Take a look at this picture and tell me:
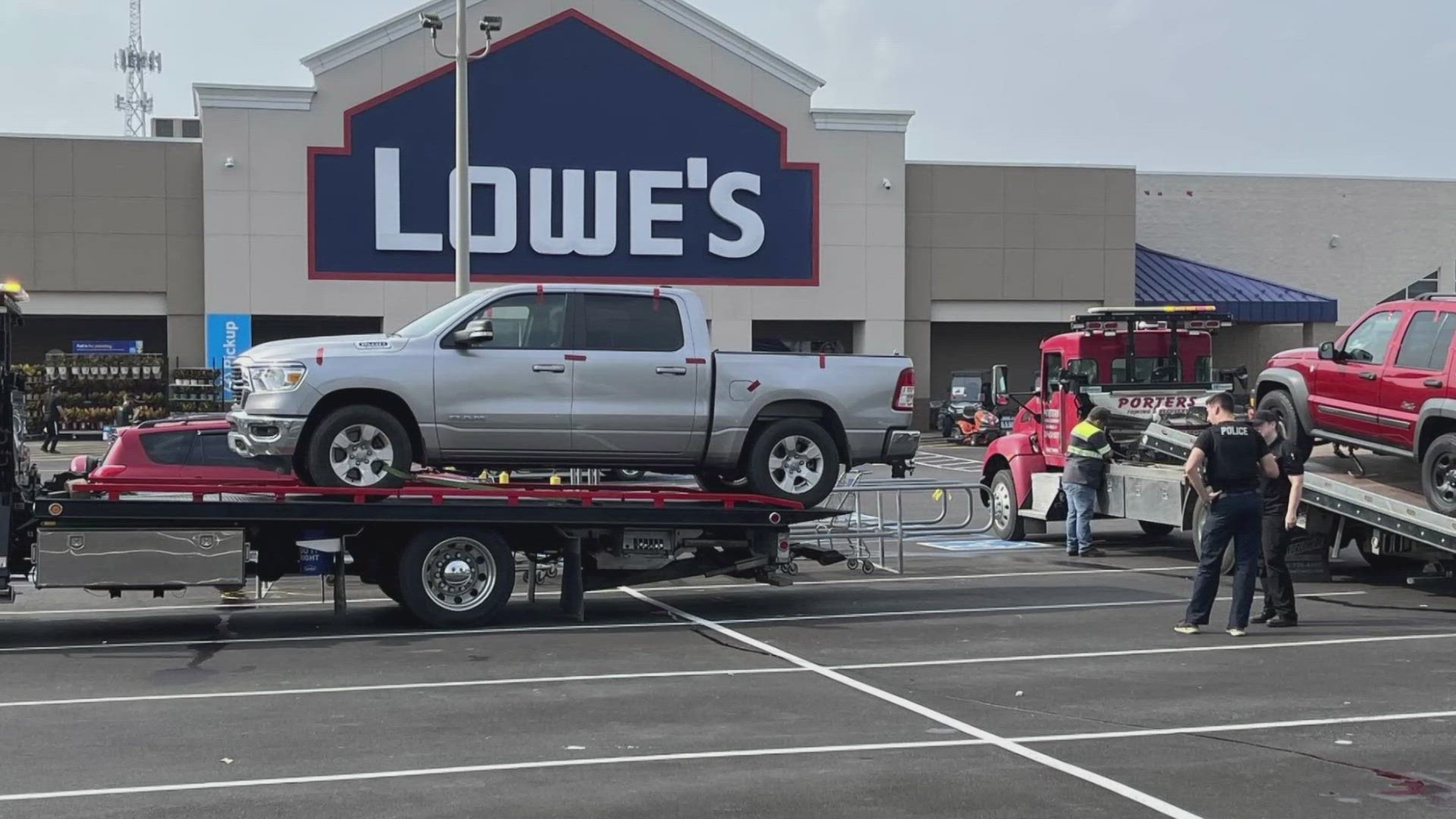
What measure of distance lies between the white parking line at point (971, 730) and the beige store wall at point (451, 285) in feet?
102

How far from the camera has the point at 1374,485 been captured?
46.4ft

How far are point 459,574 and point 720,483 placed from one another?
2.61 metres

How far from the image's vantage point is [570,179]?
4234 cm

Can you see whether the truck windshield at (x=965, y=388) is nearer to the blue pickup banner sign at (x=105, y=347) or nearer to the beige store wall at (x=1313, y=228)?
the beige store wall at (x=1313, y=228)

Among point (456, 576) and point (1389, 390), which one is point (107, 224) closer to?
point (456, 576)

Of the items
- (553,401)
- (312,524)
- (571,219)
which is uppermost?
(571,219)

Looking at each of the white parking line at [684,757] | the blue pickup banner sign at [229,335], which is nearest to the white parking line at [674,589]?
the white parking line at [684,757]

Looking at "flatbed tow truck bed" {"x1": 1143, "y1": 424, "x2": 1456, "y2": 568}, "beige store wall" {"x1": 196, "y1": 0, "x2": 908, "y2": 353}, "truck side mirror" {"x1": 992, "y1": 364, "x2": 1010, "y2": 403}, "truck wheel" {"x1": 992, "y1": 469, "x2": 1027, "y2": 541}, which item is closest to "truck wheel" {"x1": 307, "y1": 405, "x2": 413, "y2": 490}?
"flatbed tow truck bed" {"x1": 1143, "y1": 424, "x2": 1456, "y2": 568}

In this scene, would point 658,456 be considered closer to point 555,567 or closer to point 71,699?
point 555,567

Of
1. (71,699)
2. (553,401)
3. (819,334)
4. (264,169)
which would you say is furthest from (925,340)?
(71,699)

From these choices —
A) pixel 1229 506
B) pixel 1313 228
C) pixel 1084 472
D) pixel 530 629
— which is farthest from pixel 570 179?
pixel 1229 506

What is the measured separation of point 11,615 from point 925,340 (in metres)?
35.3

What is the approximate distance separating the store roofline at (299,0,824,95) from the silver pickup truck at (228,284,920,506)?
30.7m

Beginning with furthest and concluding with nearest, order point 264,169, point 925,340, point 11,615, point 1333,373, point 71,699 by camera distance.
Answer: point 925,340
point 264,169
point 1333,373
point 11,615
point 71,699
